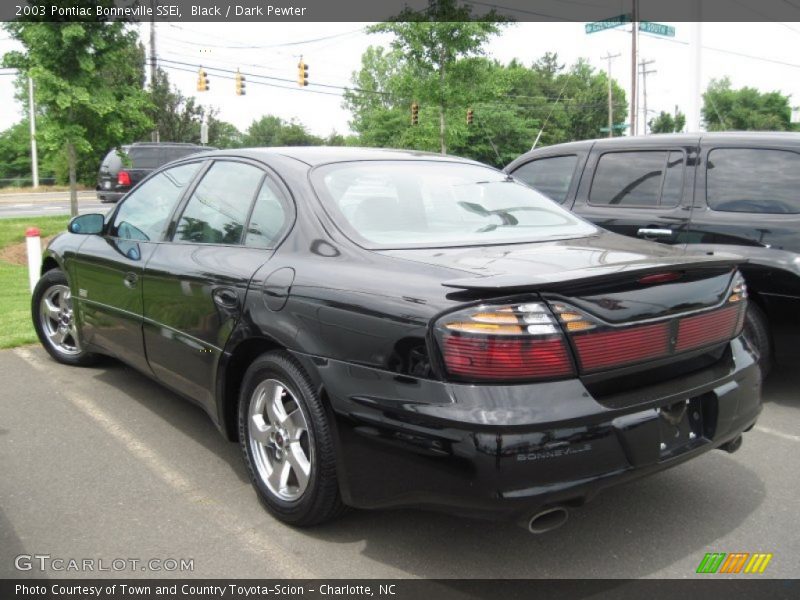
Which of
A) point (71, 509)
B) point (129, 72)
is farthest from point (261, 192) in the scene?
point (129, 72)

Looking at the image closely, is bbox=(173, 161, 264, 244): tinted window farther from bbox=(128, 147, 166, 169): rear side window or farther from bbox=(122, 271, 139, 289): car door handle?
bbox=(128, 147, 166, 169): rear side window

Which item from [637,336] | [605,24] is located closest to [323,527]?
[637,336]

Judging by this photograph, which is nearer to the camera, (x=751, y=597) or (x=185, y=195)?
(x=751, y=597)

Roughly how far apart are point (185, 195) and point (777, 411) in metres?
3.92

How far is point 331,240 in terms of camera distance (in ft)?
9.87

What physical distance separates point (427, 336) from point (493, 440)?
15.9 inches

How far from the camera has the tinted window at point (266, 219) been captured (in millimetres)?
3287

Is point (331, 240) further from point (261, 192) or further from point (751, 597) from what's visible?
point (751, 597)

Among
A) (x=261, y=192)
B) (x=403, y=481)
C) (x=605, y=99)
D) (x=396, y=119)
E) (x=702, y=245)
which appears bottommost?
(x=403, y=481)

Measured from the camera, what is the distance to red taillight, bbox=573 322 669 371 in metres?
2.42

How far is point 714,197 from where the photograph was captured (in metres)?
5.11

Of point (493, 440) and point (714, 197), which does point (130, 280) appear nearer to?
point (493, 440)

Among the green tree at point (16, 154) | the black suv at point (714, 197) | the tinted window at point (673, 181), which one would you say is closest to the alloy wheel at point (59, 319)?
the black suv at point (714, 197)

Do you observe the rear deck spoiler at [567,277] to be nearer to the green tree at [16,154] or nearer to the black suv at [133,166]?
the black suv at [133,166]
